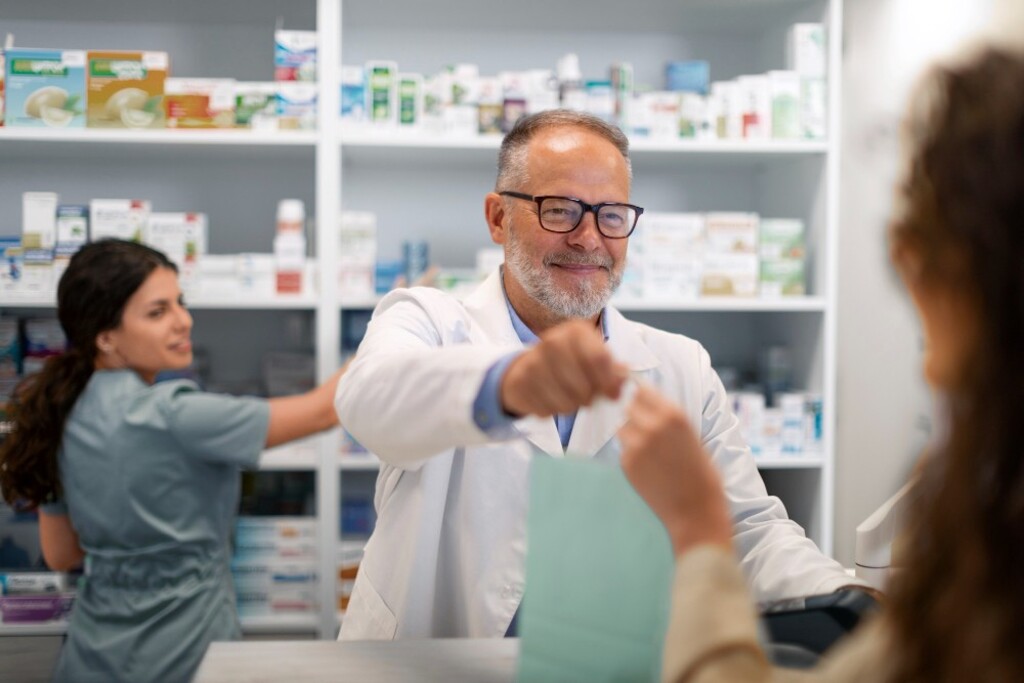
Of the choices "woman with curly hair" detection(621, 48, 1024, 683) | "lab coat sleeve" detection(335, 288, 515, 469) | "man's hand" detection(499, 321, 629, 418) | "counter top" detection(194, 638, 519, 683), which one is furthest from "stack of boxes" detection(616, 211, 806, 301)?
"woman with curly hair" detection(621, 48, 1024, 683)

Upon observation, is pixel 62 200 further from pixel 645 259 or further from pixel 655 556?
pixel 655 556

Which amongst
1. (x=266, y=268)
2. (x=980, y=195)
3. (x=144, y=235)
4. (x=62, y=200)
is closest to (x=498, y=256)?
(x=266, y=268)

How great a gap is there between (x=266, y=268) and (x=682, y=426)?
82.2 inches

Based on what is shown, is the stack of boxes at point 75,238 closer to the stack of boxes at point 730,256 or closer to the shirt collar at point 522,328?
the shirt collar at point 522,328

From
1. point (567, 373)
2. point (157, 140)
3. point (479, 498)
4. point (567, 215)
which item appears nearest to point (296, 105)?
point (157, 140)

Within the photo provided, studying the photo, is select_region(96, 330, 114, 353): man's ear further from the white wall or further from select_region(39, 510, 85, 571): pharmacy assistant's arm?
the white wall

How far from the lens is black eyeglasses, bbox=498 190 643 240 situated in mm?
1650

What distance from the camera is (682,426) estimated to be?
2.25 feet

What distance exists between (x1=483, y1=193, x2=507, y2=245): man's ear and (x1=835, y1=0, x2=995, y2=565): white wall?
42.2 inches

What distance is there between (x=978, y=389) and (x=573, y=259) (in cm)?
118

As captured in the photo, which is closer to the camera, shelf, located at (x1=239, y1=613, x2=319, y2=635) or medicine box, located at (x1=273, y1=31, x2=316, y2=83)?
medicine box, located at (x1=273, y1=31, x2=316, y2=83)

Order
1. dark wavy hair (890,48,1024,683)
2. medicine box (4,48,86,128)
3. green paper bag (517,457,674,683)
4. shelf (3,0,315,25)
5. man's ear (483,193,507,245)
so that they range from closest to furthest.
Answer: dark wavy hair (890,48,1024,683) → green paper bag (517,457,674,683) → man's ear (483,193,507,245) → medicine box (4,48,86,128) → shelf (3,0,315,25)

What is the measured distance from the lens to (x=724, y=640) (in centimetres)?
60

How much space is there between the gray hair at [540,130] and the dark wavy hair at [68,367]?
39.8 inches
